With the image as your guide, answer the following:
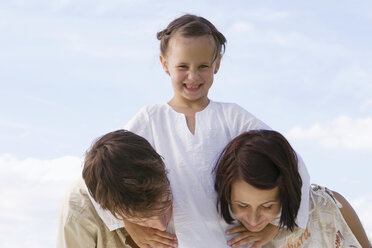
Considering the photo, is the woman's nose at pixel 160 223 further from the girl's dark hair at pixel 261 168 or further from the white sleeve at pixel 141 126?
the white sleeve at pixel 141 126

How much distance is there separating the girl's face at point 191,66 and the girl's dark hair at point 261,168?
0.49 meters

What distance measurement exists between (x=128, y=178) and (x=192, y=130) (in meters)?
0.64

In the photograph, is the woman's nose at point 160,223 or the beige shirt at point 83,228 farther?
the beige shirt at point 83,228

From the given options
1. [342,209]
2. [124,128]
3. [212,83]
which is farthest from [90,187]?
[342,209]

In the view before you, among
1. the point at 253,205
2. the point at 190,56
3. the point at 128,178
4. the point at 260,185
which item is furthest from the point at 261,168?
the point at 190,56

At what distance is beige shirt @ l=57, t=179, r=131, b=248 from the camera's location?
3.60m

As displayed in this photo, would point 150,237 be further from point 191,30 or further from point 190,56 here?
point 191,30

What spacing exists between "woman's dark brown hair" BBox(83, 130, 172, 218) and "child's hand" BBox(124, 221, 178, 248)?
20 cm

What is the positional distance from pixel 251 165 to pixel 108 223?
2.76ft

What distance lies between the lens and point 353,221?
406 cm

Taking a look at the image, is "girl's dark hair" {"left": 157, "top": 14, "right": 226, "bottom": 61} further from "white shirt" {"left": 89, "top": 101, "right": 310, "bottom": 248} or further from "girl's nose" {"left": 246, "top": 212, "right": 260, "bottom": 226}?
"girl's nose" {"left": 246, "top": 212, "right": 260, "bottom": 226}

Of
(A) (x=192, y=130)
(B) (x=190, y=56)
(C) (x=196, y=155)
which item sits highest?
(B) (x=190, y=56)

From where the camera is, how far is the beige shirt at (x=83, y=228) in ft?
11.8

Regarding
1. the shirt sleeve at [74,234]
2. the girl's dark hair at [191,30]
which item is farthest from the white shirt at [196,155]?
the shirt sleeve at [74,234]
